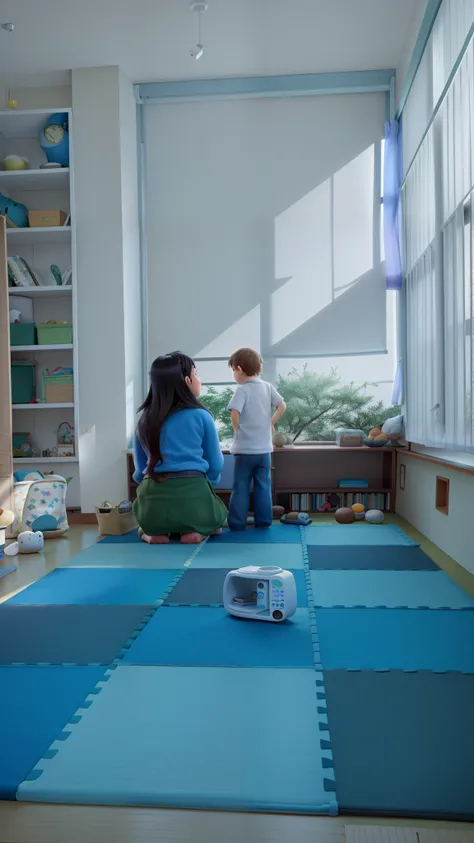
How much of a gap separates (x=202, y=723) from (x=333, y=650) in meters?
0.72

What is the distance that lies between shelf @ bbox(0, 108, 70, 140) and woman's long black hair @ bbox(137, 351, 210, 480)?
8.77ft

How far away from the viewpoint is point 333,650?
245 cm

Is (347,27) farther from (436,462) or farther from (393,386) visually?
(436,462)

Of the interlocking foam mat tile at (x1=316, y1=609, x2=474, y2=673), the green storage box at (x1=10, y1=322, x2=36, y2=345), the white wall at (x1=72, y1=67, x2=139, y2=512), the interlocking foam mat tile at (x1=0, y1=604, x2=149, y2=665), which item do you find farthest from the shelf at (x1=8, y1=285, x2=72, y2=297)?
the interlocking foam mat tile at (x1=316, y1=609, x2=474, y2=673)

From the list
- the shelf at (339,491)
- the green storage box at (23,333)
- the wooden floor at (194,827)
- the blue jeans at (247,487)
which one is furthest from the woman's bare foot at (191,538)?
the wooden floor at (194,827)

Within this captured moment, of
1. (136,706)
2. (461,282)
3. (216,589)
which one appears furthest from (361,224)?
(136,706)

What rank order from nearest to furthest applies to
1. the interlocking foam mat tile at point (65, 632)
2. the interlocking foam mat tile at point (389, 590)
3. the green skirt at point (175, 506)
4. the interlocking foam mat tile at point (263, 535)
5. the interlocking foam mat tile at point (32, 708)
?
the interlocking foam mat tile at point (32, 708) < the interlocking foam mat tile at point (65, 632) < the interlocking foam mat tile at point (389, 590) < the green skirt at point (175, 506) < the interlocking foam mat tile at point (263, 535)

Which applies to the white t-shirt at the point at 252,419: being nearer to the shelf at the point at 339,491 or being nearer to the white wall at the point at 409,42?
the shelf at the point at 339,491

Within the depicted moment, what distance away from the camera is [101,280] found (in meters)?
5.81

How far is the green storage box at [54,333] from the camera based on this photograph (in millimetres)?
5883

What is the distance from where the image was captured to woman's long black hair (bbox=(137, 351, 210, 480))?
14.9ft

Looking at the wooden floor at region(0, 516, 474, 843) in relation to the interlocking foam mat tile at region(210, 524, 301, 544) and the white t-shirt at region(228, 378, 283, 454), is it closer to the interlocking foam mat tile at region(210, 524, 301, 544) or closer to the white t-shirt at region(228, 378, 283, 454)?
the interlocking foam mat tile at region(210, 524, 301, 544)

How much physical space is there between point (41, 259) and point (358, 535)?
372 centimetres

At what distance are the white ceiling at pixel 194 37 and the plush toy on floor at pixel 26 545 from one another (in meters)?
3.69
